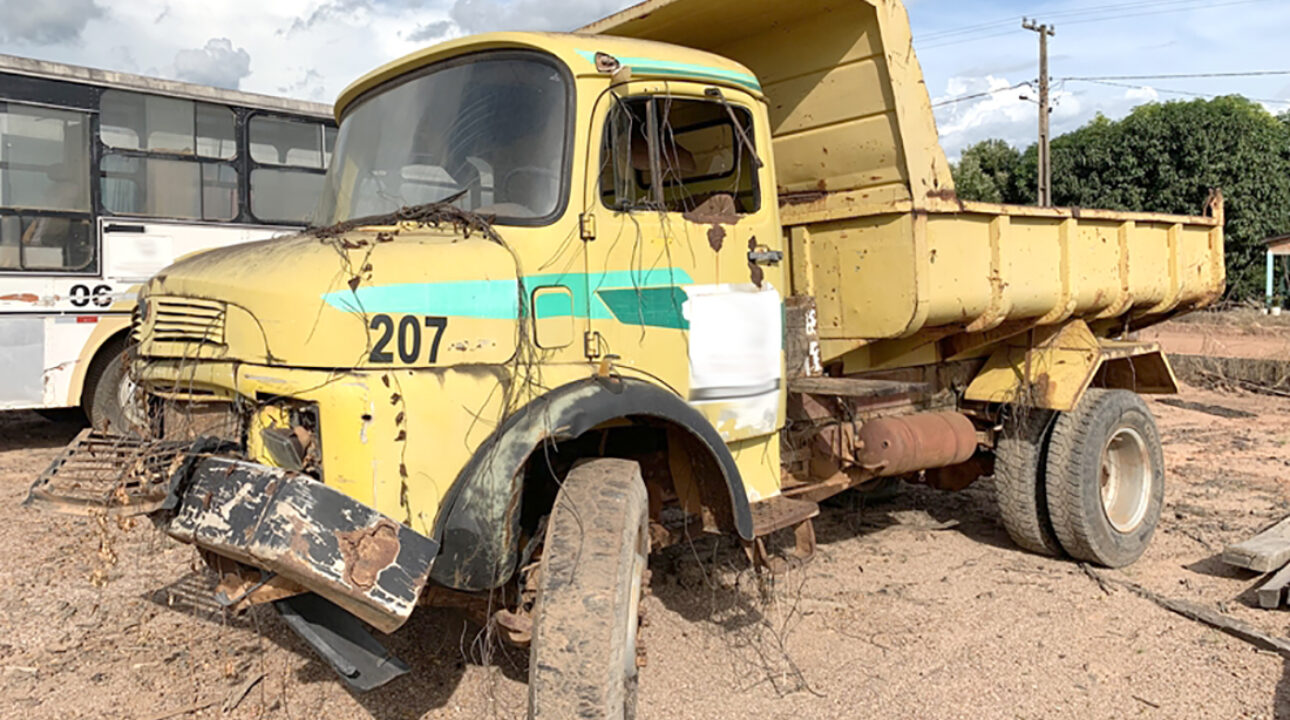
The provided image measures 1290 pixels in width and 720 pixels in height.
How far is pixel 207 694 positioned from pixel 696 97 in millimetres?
3078

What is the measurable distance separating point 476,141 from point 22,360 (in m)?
6.99

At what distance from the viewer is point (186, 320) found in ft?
10.6

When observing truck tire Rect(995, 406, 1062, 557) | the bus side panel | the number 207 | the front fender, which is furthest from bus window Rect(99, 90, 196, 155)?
truck tire Rect(995, 406, 1062, 557)

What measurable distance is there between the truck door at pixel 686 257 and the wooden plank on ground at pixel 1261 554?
279 centimetres

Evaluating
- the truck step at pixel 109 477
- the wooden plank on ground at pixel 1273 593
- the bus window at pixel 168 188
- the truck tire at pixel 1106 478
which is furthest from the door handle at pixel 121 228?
the wooden plank on ground at pixel 1273 593

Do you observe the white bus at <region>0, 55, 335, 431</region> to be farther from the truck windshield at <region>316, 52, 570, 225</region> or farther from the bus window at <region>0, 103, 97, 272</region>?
the truck windshield at <region>316, 52, 570, 225</region>

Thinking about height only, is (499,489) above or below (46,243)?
below

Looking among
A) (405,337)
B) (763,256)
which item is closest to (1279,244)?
(763,256)

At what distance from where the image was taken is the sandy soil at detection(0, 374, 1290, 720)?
3.83m

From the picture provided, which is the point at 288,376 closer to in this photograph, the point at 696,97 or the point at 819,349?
the point at 696,97

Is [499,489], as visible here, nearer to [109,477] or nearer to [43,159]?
[109,477]

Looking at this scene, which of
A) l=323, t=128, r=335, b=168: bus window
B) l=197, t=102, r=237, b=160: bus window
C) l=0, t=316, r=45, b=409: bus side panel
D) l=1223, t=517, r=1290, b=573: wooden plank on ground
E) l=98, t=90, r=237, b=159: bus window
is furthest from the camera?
l=323, t=128, r=335, b=168: bus window

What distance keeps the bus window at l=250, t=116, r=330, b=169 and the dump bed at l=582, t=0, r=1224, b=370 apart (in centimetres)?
607

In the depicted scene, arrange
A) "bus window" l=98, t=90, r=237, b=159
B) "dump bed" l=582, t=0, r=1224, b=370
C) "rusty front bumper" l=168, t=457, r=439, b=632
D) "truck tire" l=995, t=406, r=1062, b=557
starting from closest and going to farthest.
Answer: "rusty front bumper" l=168, t=457, r=439, b=632
"dump bed" l=582, t=0, r=1224, b=370
"truck tire" l=995, t=406, r=1062, b=557
"bus window" l=98, t=90, r=237, b=159
